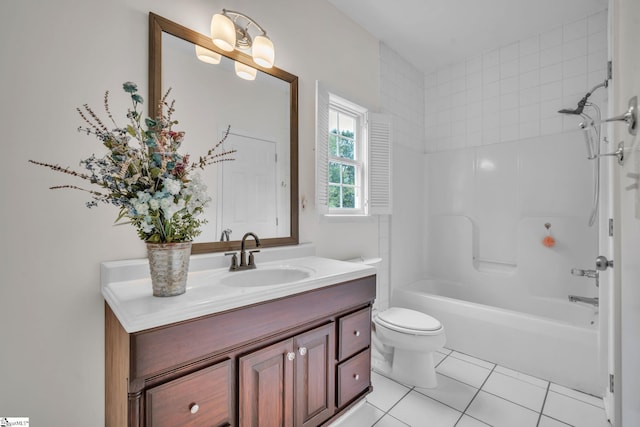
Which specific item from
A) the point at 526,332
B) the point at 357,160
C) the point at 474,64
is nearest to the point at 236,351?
the point at 357,160

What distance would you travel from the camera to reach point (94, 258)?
1.13m

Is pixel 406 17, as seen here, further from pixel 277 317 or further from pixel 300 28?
pixel 277 317

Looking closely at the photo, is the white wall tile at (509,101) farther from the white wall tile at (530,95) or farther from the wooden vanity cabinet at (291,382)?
the wooden vanity cabinet at (291,382)

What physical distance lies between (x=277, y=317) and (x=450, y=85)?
121 inches

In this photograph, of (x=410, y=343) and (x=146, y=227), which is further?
(x=410, y=343)

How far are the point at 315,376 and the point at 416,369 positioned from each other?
0.95 meters

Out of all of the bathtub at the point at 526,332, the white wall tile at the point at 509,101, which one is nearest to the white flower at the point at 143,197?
the bathtub at the point at 526,332

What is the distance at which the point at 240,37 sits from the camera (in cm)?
152

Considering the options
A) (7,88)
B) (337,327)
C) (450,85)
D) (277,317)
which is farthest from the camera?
(450,85)

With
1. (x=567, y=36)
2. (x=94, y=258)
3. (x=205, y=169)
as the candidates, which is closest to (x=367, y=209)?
(x=205, y=169)

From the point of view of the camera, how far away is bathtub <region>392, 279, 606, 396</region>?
182cm

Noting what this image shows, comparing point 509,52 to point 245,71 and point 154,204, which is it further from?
point 154,204

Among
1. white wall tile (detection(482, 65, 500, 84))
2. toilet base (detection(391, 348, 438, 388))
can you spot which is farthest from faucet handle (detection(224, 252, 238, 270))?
white wall tile (detection(482, 65, 500, 84))

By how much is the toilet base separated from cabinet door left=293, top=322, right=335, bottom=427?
30.5 inches
